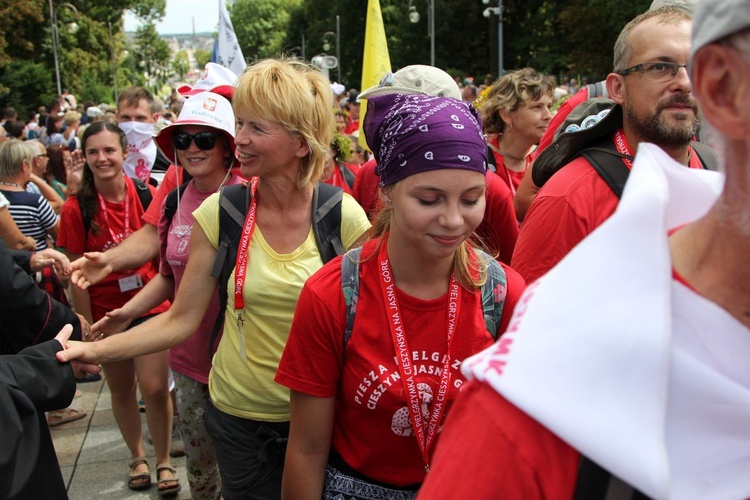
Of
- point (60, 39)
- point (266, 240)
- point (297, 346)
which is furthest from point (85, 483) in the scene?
point (60, 39)

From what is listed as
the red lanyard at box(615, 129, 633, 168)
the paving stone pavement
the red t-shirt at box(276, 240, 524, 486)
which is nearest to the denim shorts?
the red t-shirt at box(276, 240, 524, 486)

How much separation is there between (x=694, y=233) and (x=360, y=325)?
1.27 m

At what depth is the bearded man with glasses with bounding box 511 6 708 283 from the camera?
2.64 m

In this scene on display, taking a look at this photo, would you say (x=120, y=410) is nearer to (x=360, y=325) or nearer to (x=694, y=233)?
(x=360, y=325)

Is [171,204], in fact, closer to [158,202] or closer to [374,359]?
[158,202]

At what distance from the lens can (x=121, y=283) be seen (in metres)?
5.09

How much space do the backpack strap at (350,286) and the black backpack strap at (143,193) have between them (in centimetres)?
345

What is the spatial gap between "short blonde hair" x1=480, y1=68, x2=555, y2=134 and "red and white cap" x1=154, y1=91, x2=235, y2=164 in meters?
1.77

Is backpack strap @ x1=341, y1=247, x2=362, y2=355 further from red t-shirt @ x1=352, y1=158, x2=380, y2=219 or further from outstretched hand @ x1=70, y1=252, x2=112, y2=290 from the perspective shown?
red t-shirt @ x1=352, y1=158, x2=380, y2=219

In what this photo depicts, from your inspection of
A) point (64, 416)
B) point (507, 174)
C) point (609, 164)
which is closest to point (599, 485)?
point (609, 164)

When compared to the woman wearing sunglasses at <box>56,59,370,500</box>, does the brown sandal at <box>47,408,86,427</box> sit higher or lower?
lower

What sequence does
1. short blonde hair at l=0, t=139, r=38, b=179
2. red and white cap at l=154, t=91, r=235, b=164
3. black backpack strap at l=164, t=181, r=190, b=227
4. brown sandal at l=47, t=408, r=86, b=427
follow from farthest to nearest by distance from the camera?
short blonde hair at l=0, t=139, r=38, b=179 < brown sandal at l=47, t=408, r=86, b=427 < red and white cap at l=154, t=91, r=235, b=164 < black backpack strap at l=164, t=181, r=190, b=227

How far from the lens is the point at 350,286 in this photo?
2.27 meters

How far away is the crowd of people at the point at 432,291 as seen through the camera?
0.95 meters
